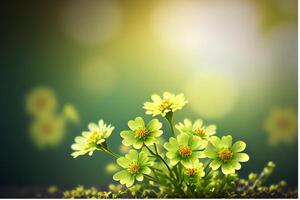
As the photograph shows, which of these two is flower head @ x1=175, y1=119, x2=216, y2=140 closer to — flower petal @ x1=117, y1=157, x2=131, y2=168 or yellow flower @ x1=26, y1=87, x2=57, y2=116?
flower petal @ x1=117, y1=157, x2=131, y2=168

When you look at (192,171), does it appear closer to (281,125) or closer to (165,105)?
(165,105)

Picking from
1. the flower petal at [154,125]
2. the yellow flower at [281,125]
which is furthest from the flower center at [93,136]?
the yellow flower at [281,125]

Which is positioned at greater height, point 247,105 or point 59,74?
point 59,74

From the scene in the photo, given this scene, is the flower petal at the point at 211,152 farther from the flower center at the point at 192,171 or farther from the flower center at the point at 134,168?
the flower center at the point at 134,168

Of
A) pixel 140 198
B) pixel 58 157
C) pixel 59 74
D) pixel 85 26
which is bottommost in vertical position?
pixel 140 198

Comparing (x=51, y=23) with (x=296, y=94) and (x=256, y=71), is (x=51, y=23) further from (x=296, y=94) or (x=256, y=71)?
(x=296, y=94)

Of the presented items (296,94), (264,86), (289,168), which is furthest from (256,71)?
(289,168)
